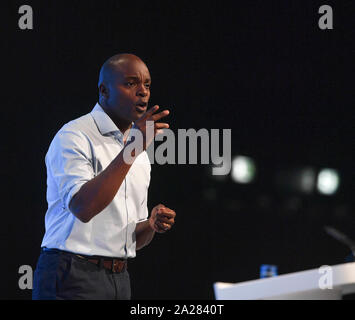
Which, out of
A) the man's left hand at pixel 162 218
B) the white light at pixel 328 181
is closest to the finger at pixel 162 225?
the man's left hand at pixel 162 218

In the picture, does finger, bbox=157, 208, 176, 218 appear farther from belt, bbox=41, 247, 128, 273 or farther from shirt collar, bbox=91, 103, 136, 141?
shirt collar, bbox=91, 103, 136, 141

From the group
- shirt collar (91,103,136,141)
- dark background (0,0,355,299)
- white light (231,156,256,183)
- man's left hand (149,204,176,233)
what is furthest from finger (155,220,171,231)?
white light (231,156,256,183)

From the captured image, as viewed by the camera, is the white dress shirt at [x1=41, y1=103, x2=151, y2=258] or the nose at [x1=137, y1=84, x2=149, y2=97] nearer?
the white dress shirt at [x1=41, y1=103, x2=151, y2=258]

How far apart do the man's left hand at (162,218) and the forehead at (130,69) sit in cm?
50

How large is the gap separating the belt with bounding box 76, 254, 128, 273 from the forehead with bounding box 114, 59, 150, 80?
2.19ft

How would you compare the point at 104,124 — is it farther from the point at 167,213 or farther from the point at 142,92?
the point at 167,213

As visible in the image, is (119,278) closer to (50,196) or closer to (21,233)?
(50,196)

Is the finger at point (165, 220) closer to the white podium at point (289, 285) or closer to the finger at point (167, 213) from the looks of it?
the finger at point (167, 213)

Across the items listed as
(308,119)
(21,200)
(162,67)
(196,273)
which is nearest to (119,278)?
(21,200)

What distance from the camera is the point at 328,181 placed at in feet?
16.6

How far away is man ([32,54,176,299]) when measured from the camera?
1551 mm
